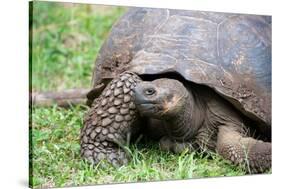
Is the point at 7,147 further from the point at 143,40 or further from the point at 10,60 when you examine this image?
the point at 143,40

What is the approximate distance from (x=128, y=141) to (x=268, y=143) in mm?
947

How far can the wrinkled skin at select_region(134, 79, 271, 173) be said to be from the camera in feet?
12.1

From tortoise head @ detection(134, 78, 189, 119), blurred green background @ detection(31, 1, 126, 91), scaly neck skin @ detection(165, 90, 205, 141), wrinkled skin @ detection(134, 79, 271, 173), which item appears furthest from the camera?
blurred green background @ detection(31, 1, 126, 91)

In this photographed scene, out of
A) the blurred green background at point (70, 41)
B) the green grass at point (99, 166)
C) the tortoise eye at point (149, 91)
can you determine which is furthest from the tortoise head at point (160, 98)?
the blurred green background at point (70, 41)

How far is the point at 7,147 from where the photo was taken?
3.58 metres

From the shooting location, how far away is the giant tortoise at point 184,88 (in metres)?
3.71

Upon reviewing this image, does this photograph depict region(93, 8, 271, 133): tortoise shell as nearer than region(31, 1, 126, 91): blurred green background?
Yes

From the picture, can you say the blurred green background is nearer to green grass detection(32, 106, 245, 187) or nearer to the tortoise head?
green grass detection(32, 106, 245, 187)

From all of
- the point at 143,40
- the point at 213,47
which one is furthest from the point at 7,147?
the point at 213,47

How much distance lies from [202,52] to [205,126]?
0.48 m

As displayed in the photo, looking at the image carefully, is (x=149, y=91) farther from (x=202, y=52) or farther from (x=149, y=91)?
(x=202, y=52)

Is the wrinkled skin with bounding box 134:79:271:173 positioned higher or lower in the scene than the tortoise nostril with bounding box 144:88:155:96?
lower

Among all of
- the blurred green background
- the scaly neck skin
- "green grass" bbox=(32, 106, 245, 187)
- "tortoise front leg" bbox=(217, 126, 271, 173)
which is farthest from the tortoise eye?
the blurred green background

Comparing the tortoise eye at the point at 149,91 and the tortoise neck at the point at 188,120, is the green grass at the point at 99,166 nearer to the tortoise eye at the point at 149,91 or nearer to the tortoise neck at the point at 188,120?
the tortoise neck at the point at 188,120
